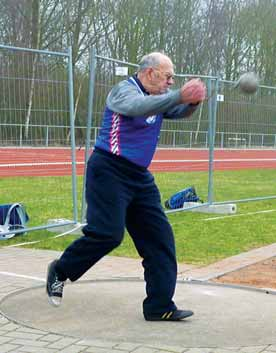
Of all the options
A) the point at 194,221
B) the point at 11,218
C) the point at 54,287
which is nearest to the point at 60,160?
the point at 11,218

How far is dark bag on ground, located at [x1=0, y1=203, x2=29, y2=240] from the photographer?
9039 millimetres

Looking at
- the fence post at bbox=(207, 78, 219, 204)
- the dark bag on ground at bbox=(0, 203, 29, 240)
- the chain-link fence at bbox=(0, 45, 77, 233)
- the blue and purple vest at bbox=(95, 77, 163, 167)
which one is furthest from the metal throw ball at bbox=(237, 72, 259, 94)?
the fence post at bbox=(207, 78, 219, 204)

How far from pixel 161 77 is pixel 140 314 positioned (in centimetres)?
185

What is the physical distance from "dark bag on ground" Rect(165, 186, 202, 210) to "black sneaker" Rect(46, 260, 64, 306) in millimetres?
6585

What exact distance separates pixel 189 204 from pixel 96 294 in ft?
20.9

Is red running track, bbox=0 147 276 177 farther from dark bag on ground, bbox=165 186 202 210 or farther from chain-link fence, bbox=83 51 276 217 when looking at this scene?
dark bag on ground, bbox=165 186 202 210

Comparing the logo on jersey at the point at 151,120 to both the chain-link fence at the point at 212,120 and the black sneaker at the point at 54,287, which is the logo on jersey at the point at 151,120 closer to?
the black sneaker at the point at 54,287

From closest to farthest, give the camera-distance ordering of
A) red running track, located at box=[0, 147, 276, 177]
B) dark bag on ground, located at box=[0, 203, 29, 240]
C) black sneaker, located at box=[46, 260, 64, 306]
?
black sneaker, located at box=[46, 260, 64, 306] < dark bag on ground, located at box=[0, 203, 29, 240] < red running track, located at box=[0, 147, 276, 177]

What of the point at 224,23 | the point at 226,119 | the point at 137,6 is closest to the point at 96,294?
the point at 226,119

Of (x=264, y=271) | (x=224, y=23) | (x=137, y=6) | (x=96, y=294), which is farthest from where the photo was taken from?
A: (x=224, y=23)

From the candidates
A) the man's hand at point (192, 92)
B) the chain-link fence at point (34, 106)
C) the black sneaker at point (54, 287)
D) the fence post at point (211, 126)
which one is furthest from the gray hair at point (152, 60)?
the fence post at point (211, 126)

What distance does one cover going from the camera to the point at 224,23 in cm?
5041

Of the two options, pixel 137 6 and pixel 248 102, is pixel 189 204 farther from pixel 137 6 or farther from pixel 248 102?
pixel 137 6

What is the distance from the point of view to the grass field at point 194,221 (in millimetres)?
8812
